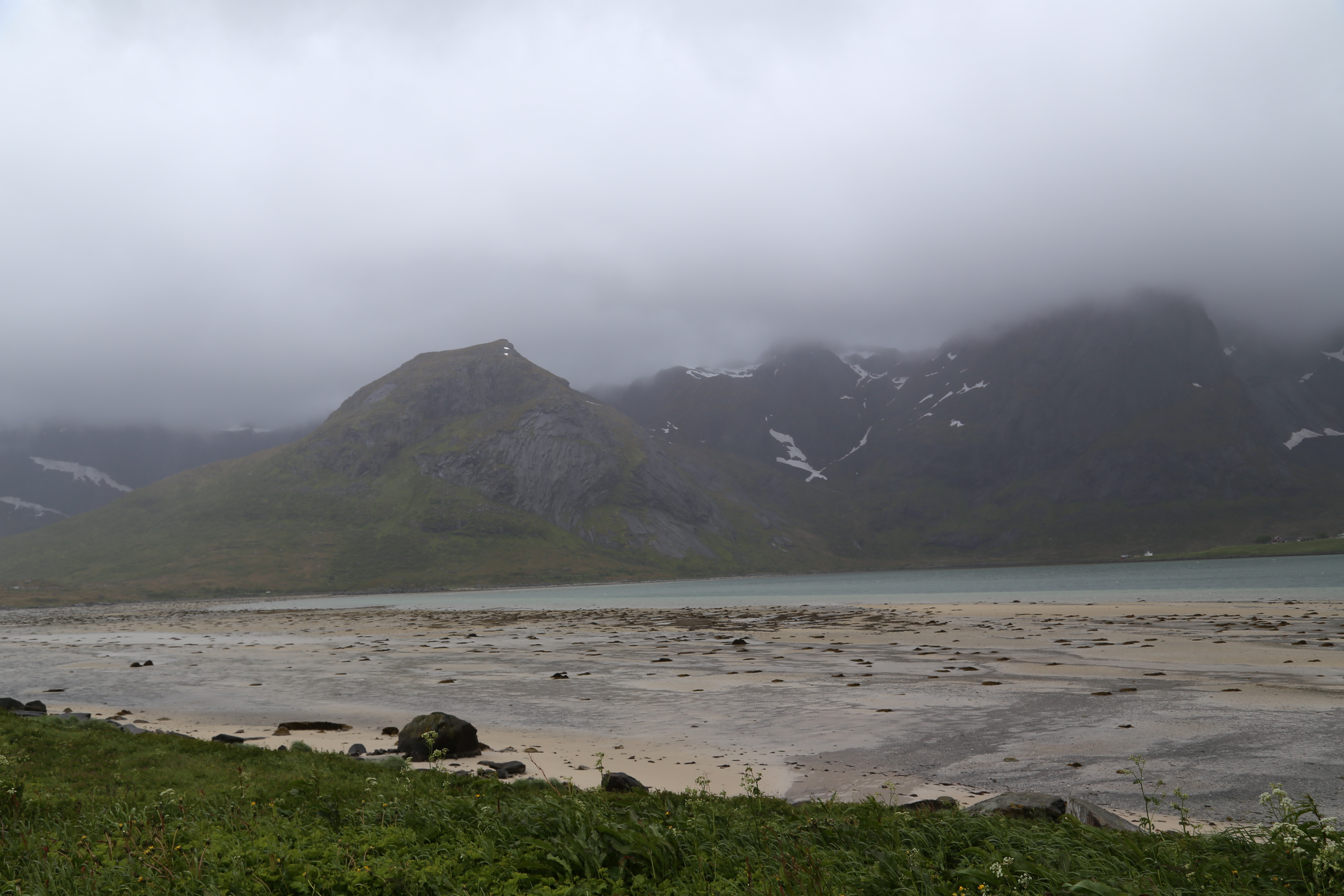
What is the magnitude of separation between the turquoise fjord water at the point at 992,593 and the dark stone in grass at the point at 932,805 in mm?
82147

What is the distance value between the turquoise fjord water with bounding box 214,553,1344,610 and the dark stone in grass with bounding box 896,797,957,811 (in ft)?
270

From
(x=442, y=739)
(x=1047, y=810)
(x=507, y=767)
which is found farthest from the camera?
(x=442, y=739)

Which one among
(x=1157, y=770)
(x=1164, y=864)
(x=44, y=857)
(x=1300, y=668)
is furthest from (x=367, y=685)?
(x=1300, y=668)

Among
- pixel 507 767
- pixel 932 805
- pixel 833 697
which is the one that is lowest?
pixel 833 697

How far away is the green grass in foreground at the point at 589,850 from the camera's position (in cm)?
745

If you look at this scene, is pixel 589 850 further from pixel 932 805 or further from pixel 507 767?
pixel 507 767

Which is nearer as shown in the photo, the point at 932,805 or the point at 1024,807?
the point at 1024,807

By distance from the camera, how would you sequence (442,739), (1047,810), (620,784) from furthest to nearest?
1. (442,739)
2. (620,784)
3. (1047,810)

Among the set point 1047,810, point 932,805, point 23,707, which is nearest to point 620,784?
point 932,805

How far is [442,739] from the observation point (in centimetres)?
2028

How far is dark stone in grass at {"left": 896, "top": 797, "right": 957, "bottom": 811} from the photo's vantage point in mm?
12656

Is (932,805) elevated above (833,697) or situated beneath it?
elevated above

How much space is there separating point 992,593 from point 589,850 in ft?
425

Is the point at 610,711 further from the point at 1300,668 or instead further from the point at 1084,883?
the point at 1300,668
